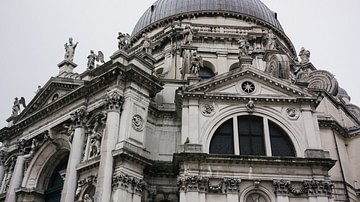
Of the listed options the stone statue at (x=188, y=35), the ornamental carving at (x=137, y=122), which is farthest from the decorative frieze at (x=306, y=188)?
the stone statue at (x=188, y=35)

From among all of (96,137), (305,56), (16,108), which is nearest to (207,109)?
(96,137)

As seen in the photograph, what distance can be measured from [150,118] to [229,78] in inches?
203

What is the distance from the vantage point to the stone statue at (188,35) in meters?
29.7

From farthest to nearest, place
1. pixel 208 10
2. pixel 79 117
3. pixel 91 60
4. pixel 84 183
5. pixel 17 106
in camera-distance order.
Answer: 1. pixel 208 10
2. pixel 17 106
3. pixel 91 60
4. pixel 79 117
5. pixel 84 183

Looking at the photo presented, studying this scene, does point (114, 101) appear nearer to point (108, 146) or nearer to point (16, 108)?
point (108, 146)

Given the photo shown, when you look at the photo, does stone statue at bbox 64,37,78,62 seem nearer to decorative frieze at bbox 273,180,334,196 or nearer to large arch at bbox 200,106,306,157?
large arch at bbox 200,106,306,157

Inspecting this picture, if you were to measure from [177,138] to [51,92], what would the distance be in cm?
978

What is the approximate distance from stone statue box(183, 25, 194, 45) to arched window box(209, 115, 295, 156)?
9.21 meters

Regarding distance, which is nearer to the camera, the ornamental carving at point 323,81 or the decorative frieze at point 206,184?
the decorative frieze at point 206,184

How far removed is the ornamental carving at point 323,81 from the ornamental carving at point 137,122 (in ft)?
51.0

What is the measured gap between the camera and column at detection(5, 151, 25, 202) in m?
25.9

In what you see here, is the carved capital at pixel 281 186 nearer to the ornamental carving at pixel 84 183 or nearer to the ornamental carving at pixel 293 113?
the ornamental carving at pixel 293 113

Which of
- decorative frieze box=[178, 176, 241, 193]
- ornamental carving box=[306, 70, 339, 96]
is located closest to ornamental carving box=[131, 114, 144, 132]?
decorative frieze box=[178, 176, 241, 193]

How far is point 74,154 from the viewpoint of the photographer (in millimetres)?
22656
